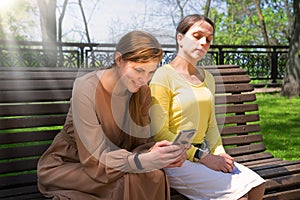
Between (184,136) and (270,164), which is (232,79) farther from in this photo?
(184,136)

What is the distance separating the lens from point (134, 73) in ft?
6.79

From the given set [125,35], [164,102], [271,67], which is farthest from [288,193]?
[271,67]

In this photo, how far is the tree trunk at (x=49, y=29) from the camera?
378 inches

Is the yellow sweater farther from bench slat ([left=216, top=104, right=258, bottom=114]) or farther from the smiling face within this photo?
bench slat ([left=216, top=104, right=258, bottom=114])

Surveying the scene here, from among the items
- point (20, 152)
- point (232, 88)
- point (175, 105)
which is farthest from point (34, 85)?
point (232, 88)

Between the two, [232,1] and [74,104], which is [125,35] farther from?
[232,1]

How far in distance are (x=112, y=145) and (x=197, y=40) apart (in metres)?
0.75

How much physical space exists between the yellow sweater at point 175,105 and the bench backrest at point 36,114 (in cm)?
42

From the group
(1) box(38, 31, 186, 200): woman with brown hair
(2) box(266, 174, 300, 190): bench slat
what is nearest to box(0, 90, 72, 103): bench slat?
(1) box(38, 31, 186, 200): woman with brown hair

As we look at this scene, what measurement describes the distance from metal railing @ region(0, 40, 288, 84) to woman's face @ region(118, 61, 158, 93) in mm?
106

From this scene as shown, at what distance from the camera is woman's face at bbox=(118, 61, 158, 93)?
204 cm

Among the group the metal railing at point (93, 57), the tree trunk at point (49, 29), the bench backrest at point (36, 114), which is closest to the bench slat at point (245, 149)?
the bench backrest at point (36, 114)

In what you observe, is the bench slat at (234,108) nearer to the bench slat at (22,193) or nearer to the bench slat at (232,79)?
the bench slat at (232,79)

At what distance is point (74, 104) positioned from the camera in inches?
83.7
